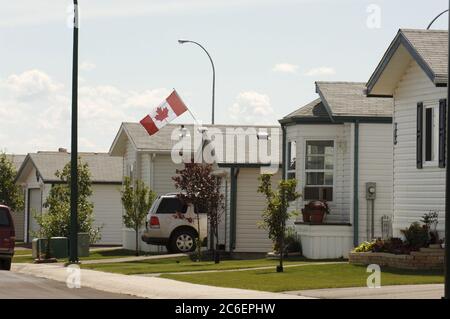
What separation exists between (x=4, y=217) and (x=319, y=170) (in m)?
8.82

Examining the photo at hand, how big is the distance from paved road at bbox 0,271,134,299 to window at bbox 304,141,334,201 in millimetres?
9976

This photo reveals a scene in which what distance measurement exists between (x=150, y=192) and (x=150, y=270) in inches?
486

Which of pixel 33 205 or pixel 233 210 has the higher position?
pixel 233 210

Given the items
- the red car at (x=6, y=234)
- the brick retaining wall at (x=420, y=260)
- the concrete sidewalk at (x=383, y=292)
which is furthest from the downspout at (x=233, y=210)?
the concrete sidewalk at (x=383, y=292)

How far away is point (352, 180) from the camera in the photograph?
32719 millimetres

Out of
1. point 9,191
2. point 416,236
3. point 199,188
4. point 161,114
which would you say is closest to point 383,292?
point 416,236

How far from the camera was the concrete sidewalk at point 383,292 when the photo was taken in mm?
18797

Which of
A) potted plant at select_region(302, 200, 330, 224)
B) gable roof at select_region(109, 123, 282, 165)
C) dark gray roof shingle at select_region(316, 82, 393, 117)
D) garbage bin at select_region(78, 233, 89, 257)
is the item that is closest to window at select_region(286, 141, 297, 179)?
dark gray roof shingle at select_region(316, 82, 393, 117)

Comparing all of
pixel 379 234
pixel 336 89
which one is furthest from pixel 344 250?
pixel 336 89

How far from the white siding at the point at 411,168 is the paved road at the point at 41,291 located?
8.47 m

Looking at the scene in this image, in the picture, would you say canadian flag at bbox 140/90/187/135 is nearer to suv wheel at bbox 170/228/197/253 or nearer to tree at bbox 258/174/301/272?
suv wheel at bbox 170/228/197/253

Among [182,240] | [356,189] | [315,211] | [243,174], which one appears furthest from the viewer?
[243,174]

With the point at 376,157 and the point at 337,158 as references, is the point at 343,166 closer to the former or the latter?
the point at 337,158

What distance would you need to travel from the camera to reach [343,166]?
33250mm
